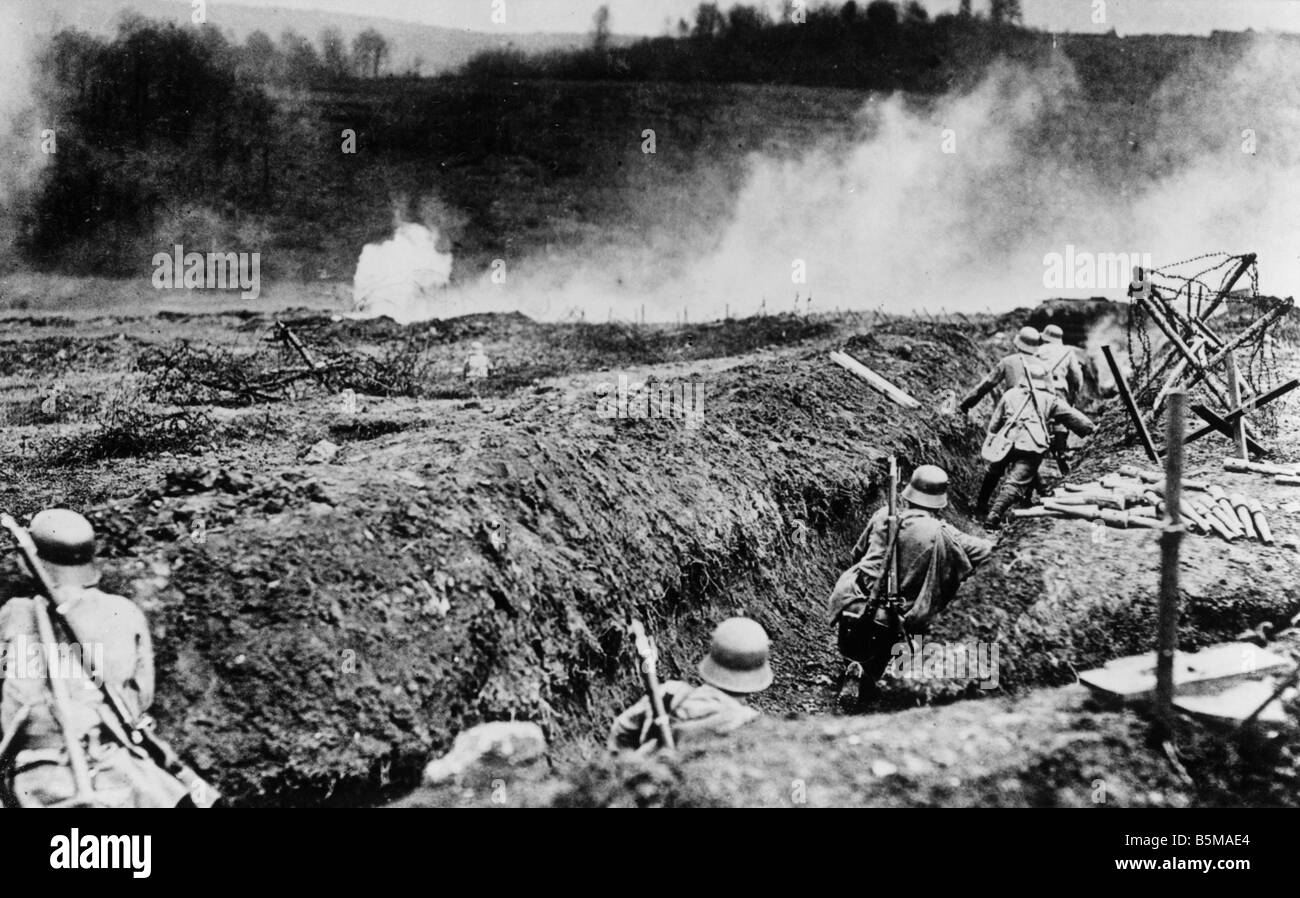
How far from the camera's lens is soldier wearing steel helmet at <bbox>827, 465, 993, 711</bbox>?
5906 millimetres

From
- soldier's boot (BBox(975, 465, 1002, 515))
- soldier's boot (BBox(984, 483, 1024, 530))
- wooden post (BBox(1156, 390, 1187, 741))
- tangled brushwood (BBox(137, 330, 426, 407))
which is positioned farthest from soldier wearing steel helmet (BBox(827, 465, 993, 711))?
tangled brushwood (BBox(137, 330, 426, 407))

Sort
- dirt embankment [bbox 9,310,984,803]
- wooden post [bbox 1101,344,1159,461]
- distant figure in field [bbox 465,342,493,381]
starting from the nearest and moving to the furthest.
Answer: dirt embankment [bbox 9,310,984,803] < wooden post [bbox 1101,344,1159,461] < distant figure in field [bbox 465,342,493,381]

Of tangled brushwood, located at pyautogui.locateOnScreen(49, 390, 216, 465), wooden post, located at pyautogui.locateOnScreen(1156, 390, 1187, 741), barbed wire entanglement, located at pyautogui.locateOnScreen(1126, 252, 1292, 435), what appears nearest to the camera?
wooden post, located at pyautogui.locateOnScreen(1156, 390, 1187, 741)

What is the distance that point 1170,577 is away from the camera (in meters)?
4.75

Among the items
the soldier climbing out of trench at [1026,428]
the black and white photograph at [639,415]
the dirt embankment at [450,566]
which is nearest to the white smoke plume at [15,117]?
the black and white photograph at [639,415]

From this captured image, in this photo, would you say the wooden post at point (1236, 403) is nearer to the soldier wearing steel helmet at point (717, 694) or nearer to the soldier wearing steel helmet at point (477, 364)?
the soldier wearing steel helmet at point (717, 694)

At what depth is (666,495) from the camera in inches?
270

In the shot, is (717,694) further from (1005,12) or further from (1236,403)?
(1005,12)

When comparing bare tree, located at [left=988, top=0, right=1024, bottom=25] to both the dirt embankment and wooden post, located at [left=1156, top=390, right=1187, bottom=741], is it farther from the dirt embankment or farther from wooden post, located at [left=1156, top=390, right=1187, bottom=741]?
wooden post, located at [left=1156, top=390, right=1187, bottom=741]

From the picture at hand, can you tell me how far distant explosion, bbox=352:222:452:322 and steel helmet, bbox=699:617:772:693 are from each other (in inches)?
207

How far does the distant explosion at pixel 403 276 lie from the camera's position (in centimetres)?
820

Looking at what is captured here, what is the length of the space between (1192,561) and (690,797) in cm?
373

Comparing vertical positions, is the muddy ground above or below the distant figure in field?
below
